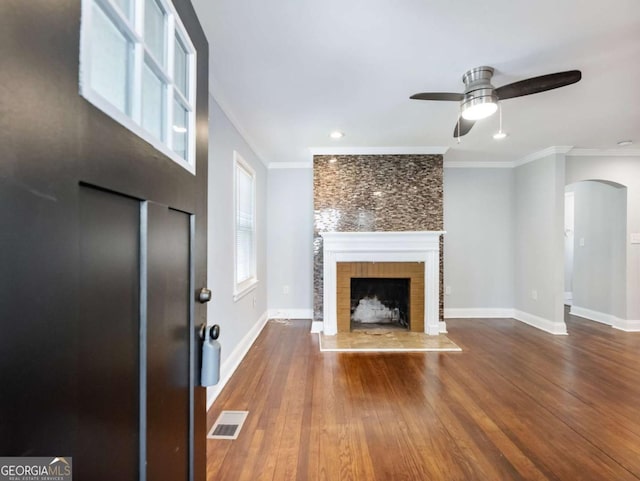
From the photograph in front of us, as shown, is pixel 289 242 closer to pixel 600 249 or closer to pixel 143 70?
pixel 143 70

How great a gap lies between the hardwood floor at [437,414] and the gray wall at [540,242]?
706 mm

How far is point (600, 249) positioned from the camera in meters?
4.52

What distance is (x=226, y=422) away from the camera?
2080 millimetres

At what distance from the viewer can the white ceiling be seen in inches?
66.1

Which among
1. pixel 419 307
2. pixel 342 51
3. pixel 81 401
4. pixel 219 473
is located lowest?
pixel 219 473

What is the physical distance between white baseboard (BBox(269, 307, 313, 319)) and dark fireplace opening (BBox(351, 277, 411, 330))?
81 centimetres

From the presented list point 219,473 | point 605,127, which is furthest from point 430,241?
point 219,473

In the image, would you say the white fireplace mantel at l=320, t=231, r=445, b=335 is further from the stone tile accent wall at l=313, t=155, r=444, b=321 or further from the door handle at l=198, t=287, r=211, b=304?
the door handle at l=198, t=287, r=211, b=304

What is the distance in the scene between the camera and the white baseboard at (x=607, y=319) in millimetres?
4137

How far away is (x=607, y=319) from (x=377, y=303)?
337cm

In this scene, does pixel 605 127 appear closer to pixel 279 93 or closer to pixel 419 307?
pixel 419 307

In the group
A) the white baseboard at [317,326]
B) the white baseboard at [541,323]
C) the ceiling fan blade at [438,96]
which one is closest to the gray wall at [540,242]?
the white baseboard at [541,323]

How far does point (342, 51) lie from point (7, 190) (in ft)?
6.89

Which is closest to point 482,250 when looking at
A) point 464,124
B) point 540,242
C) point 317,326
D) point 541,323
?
point 540,242
